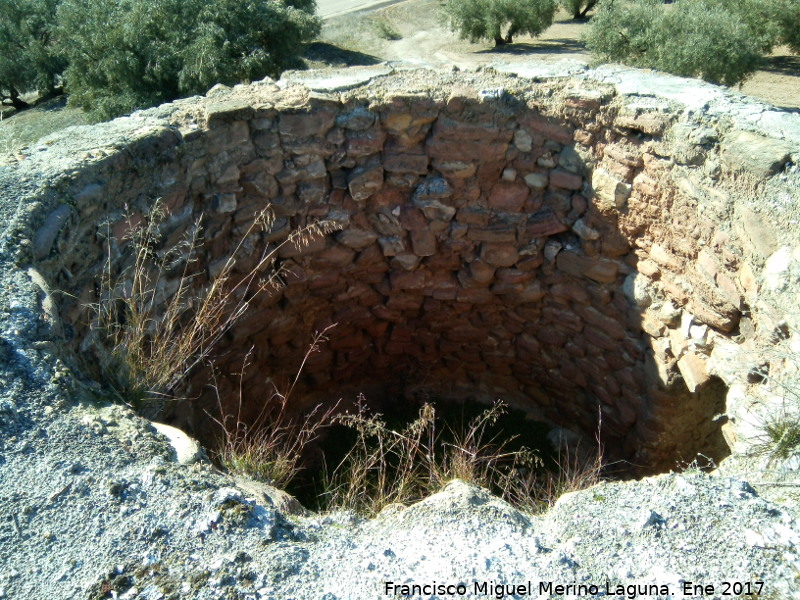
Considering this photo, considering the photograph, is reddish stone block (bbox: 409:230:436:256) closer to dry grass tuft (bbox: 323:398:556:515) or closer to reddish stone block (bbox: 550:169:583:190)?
reddish stone block (bbox: 550:169:583:190)

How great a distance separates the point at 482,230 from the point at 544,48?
822cm

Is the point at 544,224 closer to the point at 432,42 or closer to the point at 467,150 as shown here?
the point at 467,150

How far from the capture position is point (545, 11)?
39.1 feet

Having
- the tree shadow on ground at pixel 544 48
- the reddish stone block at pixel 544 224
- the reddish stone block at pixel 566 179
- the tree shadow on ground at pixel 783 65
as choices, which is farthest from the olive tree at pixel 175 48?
the tree shadow on ground at pixel 783 65

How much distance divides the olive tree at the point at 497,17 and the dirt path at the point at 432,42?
0.72ft

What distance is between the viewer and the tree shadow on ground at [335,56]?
1115 cm

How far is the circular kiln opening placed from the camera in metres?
3.88

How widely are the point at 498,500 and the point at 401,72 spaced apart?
302 cm

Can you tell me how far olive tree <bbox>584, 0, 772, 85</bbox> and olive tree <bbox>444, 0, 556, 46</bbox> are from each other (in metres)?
2.92

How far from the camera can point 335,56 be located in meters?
11.4

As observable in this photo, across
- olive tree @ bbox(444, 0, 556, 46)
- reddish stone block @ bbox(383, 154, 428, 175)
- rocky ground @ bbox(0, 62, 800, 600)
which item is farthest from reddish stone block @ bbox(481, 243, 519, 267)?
olive tree @ bbox(444, 0, 556, 46)

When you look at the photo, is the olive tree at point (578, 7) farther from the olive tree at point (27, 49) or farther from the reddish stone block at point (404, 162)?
the reddish stone block at point (404, 162)

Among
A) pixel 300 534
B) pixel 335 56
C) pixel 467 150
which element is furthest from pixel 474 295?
pixel 335 56

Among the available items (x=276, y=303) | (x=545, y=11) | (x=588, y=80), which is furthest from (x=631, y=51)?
(x=276, y=303)
